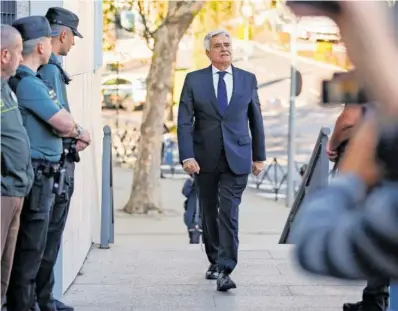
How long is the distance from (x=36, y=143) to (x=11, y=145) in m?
0.55

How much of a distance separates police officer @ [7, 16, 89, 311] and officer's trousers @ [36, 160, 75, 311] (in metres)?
0.22

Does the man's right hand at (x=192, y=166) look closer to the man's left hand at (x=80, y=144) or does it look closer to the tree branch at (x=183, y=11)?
the man's left hand at (x=80, y=144)

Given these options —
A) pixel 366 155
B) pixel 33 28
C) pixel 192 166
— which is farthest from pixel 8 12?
pixel 366 155

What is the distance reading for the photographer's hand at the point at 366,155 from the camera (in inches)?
79.7

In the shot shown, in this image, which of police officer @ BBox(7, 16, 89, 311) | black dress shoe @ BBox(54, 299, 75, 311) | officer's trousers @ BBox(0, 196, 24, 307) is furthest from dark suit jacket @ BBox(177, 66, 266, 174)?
officer's trousers @ BBox(0, 196, 24, 307)

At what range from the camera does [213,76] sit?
801cm

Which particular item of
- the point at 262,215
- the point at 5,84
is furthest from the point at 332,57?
the point at 262,215

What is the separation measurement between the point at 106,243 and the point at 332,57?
791 cm

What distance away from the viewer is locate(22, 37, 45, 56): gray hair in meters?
5.96

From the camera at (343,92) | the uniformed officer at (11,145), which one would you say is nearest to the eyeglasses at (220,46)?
the uniformed officer at (11,145)

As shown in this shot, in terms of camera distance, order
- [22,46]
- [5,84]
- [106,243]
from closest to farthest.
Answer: [5,84] < [22,46] < [106,243]

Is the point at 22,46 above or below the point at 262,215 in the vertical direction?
above

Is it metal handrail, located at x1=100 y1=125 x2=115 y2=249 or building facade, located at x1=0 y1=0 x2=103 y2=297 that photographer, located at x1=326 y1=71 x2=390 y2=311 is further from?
metal handrail, located at x1=100 y1=125 x2=115 y2=249

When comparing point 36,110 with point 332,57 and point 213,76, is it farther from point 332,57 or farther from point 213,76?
point 332,57
